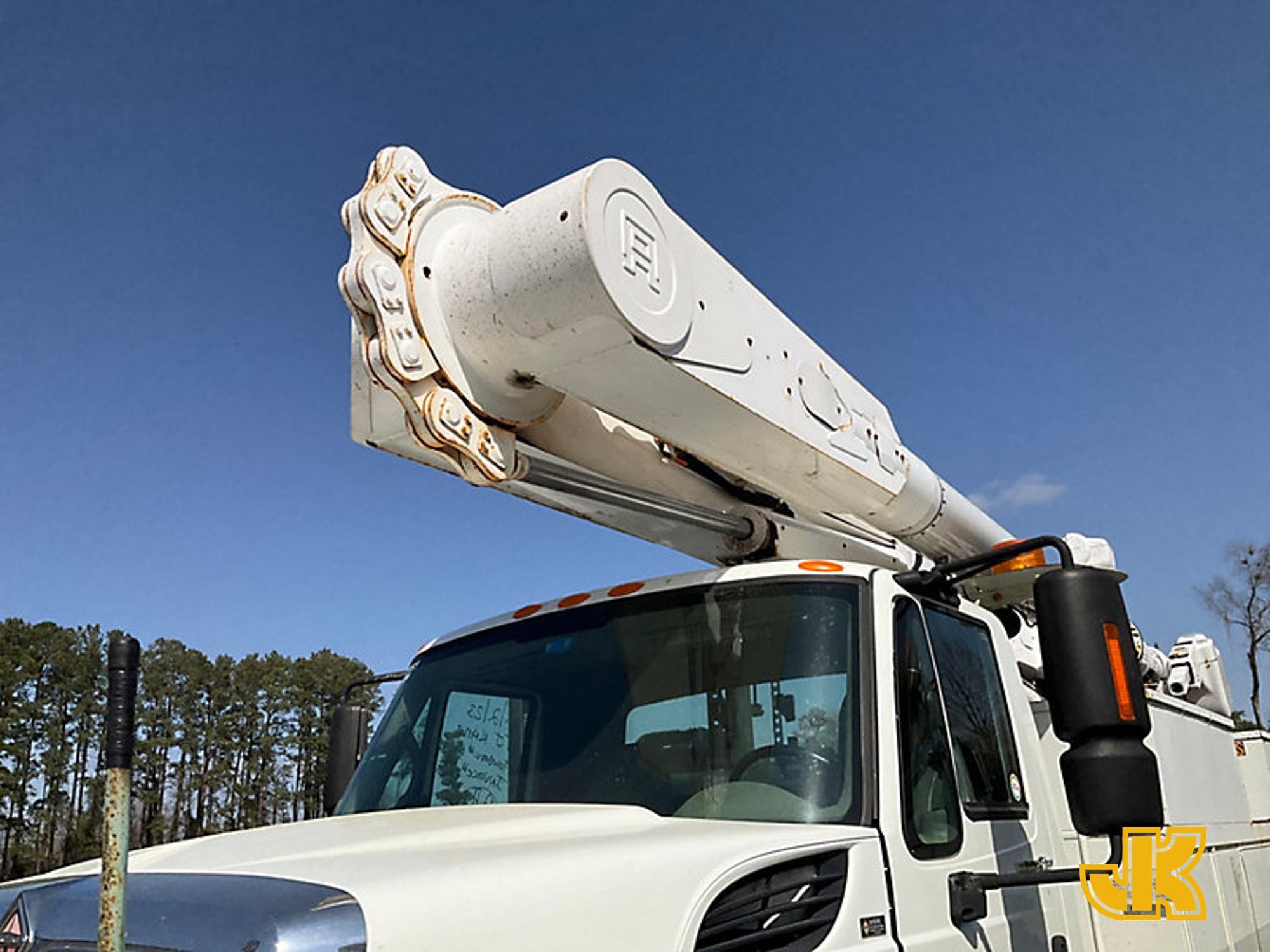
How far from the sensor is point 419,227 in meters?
3.55

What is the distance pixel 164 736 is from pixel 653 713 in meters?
50.1

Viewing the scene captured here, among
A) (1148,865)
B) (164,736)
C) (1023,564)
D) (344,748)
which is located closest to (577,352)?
(1148,865)

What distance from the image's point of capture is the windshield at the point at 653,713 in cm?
313

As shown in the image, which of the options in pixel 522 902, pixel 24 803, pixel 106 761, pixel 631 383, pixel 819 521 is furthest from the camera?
pixel 24 803

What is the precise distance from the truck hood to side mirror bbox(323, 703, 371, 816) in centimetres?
165

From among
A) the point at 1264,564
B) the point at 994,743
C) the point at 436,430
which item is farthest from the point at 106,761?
the point at 1264,564

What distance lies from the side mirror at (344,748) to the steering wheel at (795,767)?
205 cm

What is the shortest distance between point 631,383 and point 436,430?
2.09 ft

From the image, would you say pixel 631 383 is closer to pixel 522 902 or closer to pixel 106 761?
pixel 522 902

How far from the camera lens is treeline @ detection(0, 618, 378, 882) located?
4216 centimetres

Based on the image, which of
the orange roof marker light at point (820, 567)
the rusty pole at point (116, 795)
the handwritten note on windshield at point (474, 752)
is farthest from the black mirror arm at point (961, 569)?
the rusty pole at point (116, 795)

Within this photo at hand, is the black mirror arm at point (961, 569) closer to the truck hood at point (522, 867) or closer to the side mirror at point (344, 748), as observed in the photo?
the truck hood at point (522, 867)

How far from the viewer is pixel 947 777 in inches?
132

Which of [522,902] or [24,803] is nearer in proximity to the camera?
[522,902]
